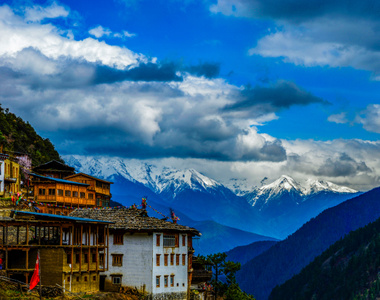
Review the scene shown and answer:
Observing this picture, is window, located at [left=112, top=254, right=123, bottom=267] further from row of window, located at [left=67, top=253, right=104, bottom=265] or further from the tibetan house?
the tibetan house

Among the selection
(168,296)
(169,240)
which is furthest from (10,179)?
(168,296)

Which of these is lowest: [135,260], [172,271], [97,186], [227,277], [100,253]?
[227,277]

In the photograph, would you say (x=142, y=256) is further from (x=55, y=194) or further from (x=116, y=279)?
(x=55, y=194)

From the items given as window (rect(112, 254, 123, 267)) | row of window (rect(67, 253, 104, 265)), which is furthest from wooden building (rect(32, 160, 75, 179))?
row of window (rect(67, 253, 104, 265))

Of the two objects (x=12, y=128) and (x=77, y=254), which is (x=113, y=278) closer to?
(x=77, y=254)

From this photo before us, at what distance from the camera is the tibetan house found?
74.9 metres

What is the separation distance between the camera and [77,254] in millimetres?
80500

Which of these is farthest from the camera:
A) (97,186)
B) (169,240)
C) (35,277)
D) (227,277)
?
(97,186)

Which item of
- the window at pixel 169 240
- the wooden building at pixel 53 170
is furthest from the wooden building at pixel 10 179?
the window at pixel 169 240

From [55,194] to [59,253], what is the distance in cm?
5073

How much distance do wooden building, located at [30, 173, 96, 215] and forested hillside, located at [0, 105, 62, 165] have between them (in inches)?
1039

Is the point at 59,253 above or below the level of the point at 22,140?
below

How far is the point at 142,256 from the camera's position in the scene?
89.2m

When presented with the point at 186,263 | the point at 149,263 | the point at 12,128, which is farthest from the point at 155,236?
the point at 12,128
